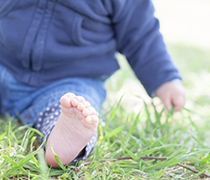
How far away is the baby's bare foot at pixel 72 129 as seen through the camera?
2.16ft

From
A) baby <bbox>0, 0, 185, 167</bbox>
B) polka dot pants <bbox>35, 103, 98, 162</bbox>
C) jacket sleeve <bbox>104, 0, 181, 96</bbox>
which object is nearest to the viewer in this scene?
polka dot pants <bbox>35, 103, 98, 162</bbox>

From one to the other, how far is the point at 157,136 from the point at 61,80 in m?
0.47

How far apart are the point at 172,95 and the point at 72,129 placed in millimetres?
580

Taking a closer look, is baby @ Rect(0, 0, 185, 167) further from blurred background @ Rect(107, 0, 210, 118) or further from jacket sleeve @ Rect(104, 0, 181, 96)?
blurred background @ Rect(107, 0, 210, 118)

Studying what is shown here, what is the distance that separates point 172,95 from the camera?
3.63 feet

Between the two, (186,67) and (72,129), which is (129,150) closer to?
(72,129)

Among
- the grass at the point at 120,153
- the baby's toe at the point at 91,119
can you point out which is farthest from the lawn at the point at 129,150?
the baby's toe at the point at 91,119

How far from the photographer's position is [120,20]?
3.78 feet

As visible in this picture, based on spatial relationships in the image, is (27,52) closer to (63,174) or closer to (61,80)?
(61,80)

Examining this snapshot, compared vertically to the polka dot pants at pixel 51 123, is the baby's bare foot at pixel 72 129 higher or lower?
higher

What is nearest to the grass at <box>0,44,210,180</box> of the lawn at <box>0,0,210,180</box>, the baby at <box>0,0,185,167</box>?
the lawn at <box>0,0,210,180</box>

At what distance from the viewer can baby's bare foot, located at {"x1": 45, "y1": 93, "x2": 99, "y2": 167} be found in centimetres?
66

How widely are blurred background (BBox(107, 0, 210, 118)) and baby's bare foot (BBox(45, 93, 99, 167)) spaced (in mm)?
296

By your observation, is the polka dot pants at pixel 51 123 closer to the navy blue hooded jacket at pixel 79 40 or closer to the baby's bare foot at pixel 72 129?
the baby's bare foot at pixel 72 129
